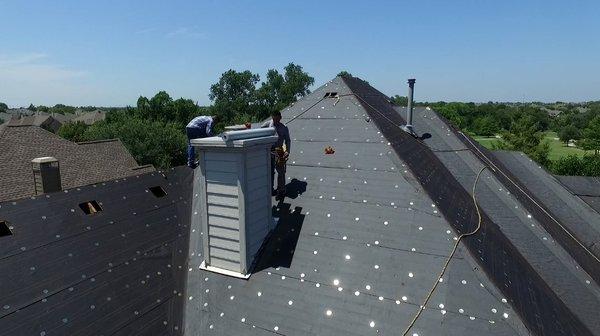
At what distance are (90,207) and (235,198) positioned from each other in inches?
108

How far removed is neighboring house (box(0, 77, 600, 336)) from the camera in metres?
4.28

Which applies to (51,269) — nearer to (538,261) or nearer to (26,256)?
(26,256)

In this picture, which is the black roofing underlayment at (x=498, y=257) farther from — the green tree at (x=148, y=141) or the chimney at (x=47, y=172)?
the green tree at (x=148, y=141)

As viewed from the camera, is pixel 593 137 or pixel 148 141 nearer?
pixel 148 141

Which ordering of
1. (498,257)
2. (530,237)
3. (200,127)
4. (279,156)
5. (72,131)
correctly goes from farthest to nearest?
1. (72,131)
2. (200,127)
3. (530,237)
4. (279,156)
5. (498,257)

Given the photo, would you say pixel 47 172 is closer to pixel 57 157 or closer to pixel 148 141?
pixel 57 157

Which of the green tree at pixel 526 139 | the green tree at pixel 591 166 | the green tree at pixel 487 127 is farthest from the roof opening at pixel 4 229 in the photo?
the green tree at pixel 487 127

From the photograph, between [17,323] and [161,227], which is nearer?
[17,323]

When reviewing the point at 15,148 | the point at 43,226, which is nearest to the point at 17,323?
the point at 43,226

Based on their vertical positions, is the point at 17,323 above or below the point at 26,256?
below

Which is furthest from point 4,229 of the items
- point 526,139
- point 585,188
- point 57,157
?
point 526,139

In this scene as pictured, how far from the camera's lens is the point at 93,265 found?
5195 millimetres

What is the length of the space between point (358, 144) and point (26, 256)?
17.9 feet

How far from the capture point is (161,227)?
258 inches
